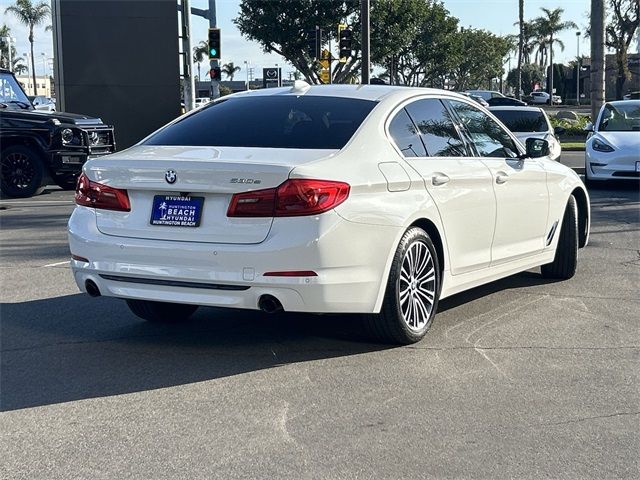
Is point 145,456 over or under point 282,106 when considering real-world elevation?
under

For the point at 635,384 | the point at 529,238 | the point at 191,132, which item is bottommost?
the point at 635,384

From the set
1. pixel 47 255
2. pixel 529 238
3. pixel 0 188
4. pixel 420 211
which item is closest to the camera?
pixel 420 211

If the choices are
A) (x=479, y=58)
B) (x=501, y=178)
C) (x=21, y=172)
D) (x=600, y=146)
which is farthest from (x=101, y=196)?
(x=479, y=58)

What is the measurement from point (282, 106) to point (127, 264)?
1.57m

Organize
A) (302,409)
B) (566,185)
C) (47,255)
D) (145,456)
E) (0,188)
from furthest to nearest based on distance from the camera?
(0,188)
(47,255)
(566,185)
(302,409)
(145,456)

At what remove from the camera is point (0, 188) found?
50.7 feet

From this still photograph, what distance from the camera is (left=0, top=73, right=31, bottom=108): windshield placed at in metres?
15.7

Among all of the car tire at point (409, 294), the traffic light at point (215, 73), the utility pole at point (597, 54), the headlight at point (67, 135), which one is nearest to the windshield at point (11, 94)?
the headlight at point (67, 135)

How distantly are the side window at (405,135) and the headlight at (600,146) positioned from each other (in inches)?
404

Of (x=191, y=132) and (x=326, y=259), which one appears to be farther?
(x=191, y=132)

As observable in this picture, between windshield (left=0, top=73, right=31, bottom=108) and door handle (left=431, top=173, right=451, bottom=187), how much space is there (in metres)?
11.2

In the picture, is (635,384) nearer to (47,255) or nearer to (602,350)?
(602,350)

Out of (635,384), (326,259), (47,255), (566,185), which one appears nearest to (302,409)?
(326,259)

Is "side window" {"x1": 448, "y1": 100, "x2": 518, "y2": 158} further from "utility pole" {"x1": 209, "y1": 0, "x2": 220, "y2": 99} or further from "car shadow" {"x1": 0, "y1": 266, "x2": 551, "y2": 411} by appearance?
"utility pole" {"x1": 209, "y1": 0, "x2": 220, "y2": 99}
